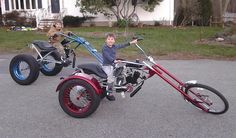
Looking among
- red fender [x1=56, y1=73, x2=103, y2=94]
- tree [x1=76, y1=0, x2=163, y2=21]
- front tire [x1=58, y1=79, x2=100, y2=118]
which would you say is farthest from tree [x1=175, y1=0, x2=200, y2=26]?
front tire [x1=58, y1=79, x2=100, y2=118]

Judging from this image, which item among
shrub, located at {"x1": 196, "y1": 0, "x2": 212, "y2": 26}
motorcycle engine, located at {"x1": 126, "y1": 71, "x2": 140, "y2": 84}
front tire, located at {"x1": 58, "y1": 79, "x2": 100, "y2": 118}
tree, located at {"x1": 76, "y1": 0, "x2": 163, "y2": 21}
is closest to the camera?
front tire, located at {"x1": 58, "y1": 79, "x2": 100, "y2": 118}

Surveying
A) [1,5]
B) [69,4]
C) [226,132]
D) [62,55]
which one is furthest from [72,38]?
[1,5]

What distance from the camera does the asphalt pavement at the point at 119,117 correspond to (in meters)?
4.70

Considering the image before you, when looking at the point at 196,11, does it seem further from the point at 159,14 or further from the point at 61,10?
the point at 61,10

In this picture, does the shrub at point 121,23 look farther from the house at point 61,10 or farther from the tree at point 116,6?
the house at point 61,10

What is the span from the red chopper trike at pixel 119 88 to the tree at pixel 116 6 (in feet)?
49.6

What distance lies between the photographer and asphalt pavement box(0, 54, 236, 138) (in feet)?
15.4

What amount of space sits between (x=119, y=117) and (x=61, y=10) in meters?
18.0

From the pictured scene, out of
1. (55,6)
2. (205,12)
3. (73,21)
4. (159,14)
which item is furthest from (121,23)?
(205,12)

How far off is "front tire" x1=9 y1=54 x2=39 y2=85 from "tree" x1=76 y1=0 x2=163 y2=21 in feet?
43.5

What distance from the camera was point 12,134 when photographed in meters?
4.69

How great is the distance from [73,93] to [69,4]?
17.5 metres

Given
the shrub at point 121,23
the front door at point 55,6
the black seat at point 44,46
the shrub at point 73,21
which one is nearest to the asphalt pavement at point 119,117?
the black seat at point 44,46

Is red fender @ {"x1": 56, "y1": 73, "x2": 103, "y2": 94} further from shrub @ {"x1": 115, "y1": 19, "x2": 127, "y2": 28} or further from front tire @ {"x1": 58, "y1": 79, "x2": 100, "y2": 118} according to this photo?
shrub @ {"x1": 115, "y1": 19, "x2": 127, "y2": 28}
